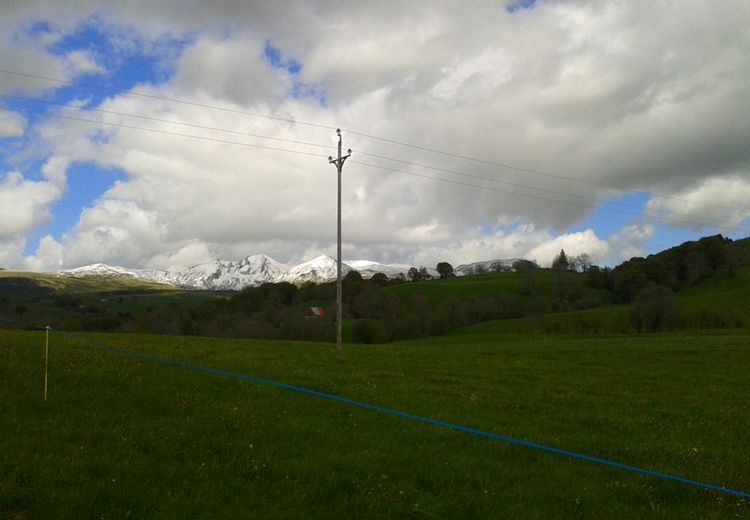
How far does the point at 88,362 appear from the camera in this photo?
16.1 m

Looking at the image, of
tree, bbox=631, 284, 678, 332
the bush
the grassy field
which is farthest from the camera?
the bush

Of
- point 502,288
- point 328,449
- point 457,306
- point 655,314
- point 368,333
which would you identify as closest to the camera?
point 328,449

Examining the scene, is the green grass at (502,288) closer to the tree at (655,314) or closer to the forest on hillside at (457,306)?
the forest on hillside at (457,306)

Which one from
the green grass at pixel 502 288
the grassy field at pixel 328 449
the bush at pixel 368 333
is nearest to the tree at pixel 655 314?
the bush at pixel 368 333

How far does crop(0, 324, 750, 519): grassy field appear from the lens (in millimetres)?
7258

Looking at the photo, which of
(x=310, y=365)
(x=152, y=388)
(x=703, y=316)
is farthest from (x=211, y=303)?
(x=152, y=388)

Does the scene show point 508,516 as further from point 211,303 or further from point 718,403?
point 211,303

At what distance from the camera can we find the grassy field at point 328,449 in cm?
726

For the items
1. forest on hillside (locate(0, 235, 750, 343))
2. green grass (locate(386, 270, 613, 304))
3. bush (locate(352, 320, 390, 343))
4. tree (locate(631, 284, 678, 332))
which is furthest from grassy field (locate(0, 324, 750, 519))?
green grass (locate(386, 270, 613, 304))

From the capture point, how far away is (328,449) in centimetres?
967

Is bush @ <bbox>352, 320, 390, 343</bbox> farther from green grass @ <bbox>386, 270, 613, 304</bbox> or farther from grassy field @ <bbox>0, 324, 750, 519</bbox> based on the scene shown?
grassy field @ <bbox>0, 324, 750, 519</bbox>

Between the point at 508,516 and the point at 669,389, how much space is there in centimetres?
1692

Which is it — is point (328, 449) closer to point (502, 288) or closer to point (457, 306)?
point (457, 306)

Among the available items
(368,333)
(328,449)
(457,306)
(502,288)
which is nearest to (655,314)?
(457,306)
